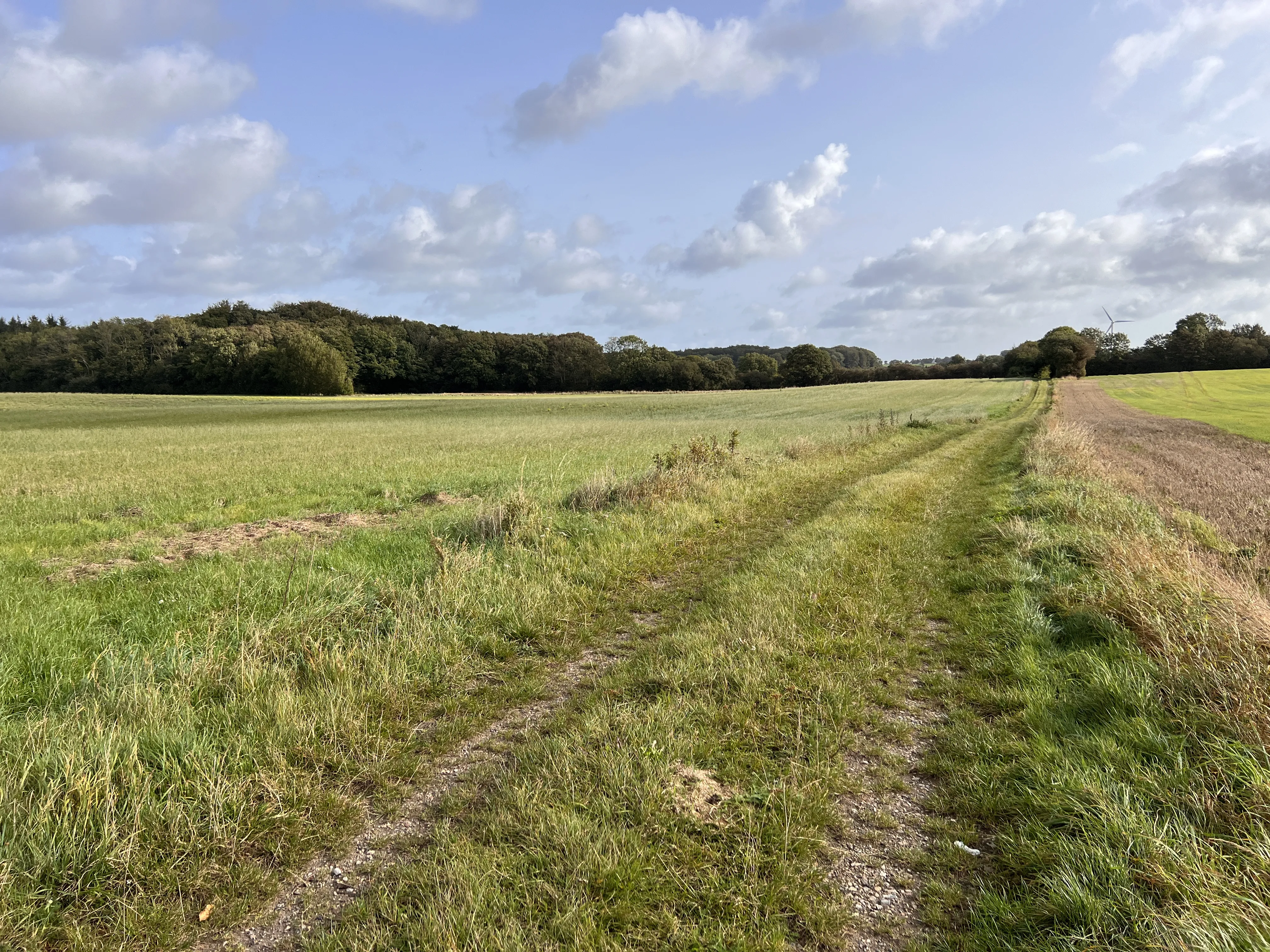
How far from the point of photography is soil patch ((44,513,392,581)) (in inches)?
327

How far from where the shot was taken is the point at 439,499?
1403cm

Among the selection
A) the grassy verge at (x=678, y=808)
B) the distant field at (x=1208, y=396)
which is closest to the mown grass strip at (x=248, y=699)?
the grassy verge at (x=678, y=808)

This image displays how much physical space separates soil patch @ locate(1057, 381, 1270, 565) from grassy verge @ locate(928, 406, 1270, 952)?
3842mm

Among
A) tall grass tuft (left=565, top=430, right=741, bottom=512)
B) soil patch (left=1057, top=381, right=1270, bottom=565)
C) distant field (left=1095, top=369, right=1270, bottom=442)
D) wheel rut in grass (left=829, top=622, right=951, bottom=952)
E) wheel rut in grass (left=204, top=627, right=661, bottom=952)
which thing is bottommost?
wheel rut in grass (left=829, top=622, right=951, bottom=952)

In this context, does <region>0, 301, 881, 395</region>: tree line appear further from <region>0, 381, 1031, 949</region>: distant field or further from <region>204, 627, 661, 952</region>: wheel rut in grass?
<region>204, 627, 661, 952</region>: wheel rut in grass

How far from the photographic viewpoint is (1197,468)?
17.2 meters

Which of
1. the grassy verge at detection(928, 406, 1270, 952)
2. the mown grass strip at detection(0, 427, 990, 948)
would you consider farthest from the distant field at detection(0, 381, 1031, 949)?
the grassy verge at detection(928, 406, 1270, 952)

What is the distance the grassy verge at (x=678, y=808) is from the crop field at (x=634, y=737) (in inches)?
0.9

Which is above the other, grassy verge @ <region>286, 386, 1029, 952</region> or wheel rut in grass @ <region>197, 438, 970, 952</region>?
grassy verge @ <region>286, 386, 1029, 952</region>

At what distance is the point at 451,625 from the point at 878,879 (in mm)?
4476

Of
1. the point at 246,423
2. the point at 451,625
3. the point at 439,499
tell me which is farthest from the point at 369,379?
the point at 451,625

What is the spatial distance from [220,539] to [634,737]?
9.20 meters

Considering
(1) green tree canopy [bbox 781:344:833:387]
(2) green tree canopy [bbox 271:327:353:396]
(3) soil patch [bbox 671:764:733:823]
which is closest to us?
(3) soil patch [bbox 671:764:733:823]

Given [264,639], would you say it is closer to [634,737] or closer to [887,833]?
[634,737]
